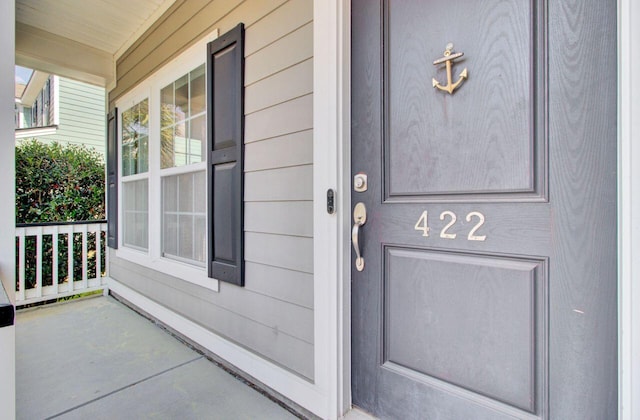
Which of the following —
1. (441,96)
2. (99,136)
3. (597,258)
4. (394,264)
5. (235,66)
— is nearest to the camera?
(597,258)

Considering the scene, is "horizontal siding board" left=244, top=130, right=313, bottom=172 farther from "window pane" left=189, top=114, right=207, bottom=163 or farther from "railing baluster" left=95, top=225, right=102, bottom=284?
"railing baluster" left=95, top=225, right=102, bottom=284

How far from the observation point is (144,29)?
3.01 meters

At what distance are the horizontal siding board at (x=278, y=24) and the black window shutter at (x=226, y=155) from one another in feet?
0.31

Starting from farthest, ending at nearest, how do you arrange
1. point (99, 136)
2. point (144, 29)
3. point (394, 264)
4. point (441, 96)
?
point (99, 136) → point (144, 29) → point (394, 264) → point (441, 96)

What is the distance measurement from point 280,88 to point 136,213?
2.44 meters

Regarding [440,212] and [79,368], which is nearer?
[440,212]

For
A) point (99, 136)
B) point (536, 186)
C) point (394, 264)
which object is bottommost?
point (394, 264)

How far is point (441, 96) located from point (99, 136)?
729 cm

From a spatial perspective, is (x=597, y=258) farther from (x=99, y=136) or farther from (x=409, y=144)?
(x=99, y=136)

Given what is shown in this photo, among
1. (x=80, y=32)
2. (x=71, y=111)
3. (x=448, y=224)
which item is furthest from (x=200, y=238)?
(x=71, y=111)

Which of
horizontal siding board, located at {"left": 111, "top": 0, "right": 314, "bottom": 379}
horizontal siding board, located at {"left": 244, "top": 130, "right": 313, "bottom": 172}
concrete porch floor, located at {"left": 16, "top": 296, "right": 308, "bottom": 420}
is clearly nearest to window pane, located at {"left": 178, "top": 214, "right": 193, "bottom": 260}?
horizontal siding board, located at {"left": 111, "top": 0, "right": 314, "bottom": 379}

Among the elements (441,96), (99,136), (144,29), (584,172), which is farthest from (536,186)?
(99,136)

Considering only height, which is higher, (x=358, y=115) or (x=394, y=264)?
(x=358, y=115)

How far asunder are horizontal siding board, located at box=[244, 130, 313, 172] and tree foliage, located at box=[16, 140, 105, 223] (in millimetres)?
3854
